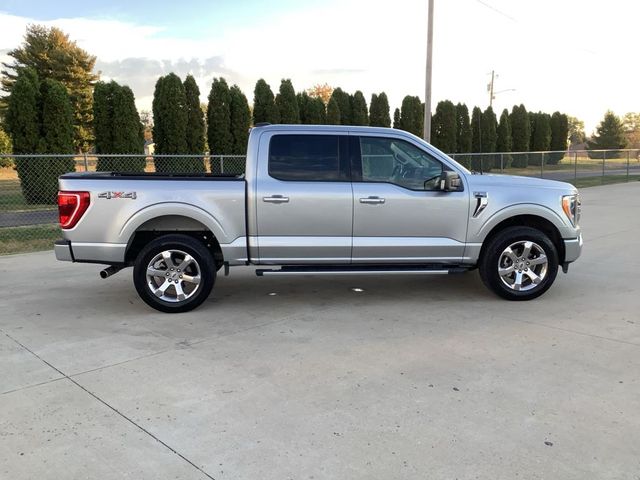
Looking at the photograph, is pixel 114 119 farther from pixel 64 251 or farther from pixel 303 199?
pixel 303 199

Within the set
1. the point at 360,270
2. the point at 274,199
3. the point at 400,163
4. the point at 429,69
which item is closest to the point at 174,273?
the point at 274,199

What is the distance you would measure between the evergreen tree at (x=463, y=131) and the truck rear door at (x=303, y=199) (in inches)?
945

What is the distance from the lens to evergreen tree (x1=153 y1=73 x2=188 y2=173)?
16.3 meters

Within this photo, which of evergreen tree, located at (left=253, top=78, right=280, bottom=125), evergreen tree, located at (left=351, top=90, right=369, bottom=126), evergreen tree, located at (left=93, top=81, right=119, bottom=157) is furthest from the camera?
evergreen tree, located at (left=351, top=90, right=369, bottom=126)

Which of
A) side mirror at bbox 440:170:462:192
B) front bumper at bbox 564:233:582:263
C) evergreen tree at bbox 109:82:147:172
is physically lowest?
front bumper at bbox 564:233:582:263

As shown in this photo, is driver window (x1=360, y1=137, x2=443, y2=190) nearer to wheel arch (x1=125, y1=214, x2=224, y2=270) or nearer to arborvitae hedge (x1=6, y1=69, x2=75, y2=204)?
Answer: wheel arch (x1=125, y1=214, x2=224, y2=270)

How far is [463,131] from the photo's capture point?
2866 cm

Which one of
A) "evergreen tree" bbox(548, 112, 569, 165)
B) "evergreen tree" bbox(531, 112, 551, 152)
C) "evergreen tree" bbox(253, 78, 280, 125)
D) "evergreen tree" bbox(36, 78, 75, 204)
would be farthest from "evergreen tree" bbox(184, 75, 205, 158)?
"evergreen tree" bbox(548, 112, 569, 165)

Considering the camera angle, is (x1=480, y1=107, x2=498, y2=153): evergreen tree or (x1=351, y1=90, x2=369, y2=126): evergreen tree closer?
(x1=351, y1=90, x2=369, y2=126): evergreen tree

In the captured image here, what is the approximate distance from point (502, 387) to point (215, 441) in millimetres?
2054

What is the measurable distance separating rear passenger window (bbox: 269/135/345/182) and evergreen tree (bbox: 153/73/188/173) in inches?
Result: 464

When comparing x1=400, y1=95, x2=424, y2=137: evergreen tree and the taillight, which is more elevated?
x1=400, y1=95, x2=424, y2=137: evergreen tree

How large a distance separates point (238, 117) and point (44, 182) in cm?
684

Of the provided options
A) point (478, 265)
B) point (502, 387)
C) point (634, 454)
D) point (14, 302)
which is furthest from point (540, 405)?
point (14, 302)
